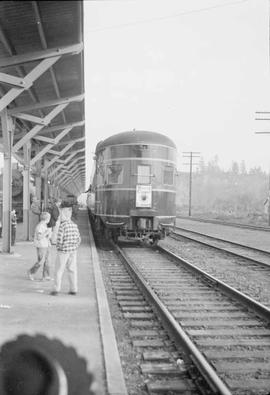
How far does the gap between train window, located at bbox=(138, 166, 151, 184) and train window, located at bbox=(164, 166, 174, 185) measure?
614mm

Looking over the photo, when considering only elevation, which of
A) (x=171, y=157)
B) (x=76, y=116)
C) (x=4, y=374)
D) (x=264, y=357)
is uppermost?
(x=76, y=116)

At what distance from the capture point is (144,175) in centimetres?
1352

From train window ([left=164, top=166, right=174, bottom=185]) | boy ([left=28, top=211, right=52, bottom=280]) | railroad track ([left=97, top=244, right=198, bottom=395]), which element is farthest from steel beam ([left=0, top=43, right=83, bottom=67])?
train window ([left=164, top=166, right=174, bottom=185])

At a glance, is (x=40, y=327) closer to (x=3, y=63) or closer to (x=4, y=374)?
(x=4, y=374)

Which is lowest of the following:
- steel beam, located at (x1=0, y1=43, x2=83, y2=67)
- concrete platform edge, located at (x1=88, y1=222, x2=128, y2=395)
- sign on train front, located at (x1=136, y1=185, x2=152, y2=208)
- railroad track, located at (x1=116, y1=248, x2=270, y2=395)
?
railroad track, located at (x1=116, y1=248, x2=270, y2=395)

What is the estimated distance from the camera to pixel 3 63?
6.86m

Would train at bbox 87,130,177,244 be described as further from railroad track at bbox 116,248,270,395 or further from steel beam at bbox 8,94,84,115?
railroad track at bbox 116,248,270,395

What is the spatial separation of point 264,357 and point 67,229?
3620 mm

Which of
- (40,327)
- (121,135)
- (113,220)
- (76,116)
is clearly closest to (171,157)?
(121,135)

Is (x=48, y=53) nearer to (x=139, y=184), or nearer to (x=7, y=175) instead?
(x=7, y=175)

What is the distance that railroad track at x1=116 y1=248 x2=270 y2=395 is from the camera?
13.6ft

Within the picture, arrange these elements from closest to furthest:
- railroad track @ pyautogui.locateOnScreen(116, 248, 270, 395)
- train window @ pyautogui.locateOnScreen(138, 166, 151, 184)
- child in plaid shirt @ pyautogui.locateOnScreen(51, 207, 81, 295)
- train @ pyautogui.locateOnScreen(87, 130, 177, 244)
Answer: railroad track @ pyautogui.locateOnScreen(116, 248, 270, 395)
child in plaid shirt @ pyautogui.locateOnScreen(51, 207, 81, 295)
train @ pyautogui.locateOnScreen(87, 130, 177, 244)
train window @ pyautogui.locateOnScreen(138, 166, 151, 184)

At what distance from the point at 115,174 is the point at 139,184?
89cm

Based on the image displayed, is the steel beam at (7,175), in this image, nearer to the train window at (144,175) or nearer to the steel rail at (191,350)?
the train window at (144,175)
